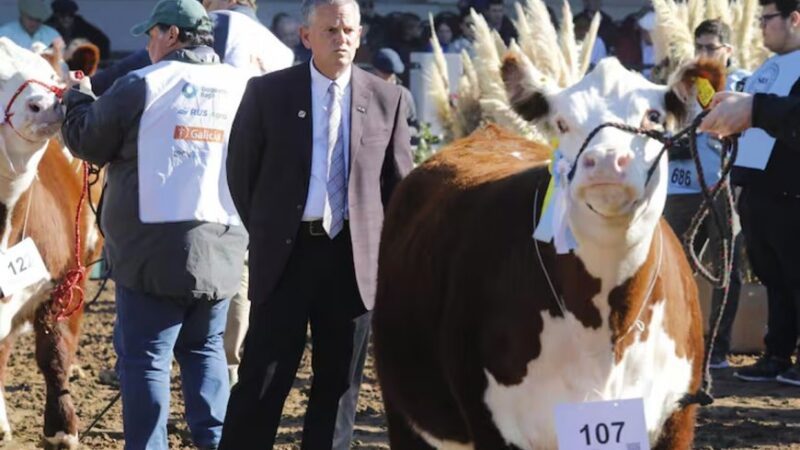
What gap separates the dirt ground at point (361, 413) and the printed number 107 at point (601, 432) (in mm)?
2416

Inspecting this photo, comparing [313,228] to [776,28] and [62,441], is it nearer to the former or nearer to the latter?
[62,441]

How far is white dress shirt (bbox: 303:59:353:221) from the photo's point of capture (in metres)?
5.20

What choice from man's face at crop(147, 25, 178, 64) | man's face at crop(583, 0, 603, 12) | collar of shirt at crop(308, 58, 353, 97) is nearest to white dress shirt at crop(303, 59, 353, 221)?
collar of shirt at crop(308, 58, 353, 97)

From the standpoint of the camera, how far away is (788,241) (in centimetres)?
744

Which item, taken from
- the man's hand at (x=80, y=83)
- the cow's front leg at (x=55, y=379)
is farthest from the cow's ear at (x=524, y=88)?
the cow's front leg at (x=55, y=379)

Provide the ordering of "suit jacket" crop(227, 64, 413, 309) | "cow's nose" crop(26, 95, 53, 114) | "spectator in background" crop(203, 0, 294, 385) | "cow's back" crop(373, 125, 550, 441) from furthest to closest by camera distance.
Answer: "spectator in background" crop(203, 0, 294, 385) → "cow's nose" crop(26, 95, 53, 114) → "suit jacket" crop(227, 64, 413, 309) → "cow's back" crop(373, 125, 550, 441)

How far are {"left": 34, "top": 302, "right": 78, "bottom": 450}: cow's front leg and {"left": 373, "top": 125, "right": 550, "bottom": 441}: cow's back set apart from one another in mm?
1860

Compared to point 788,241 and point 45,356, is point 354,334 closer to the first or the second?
point 45,356

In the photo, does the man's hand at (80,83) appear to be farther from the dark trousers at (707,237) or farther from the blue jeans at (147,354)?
the dark trousers at (707,237)

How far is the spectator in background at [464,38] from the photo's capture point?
44.4ft

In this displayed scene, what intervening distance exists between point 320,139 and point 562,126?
1172mm

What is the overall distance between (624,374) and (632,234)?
0.51 metres

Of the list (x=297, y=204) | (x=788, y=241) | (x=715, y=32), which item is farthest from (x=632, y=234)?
(x=715, y=32)

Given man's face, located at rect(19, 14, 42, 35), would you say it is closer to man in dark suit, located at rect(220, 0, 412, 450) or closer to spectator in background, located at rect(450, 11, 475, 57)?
spectator in background, located at rect(450, 11, 475, 57)
